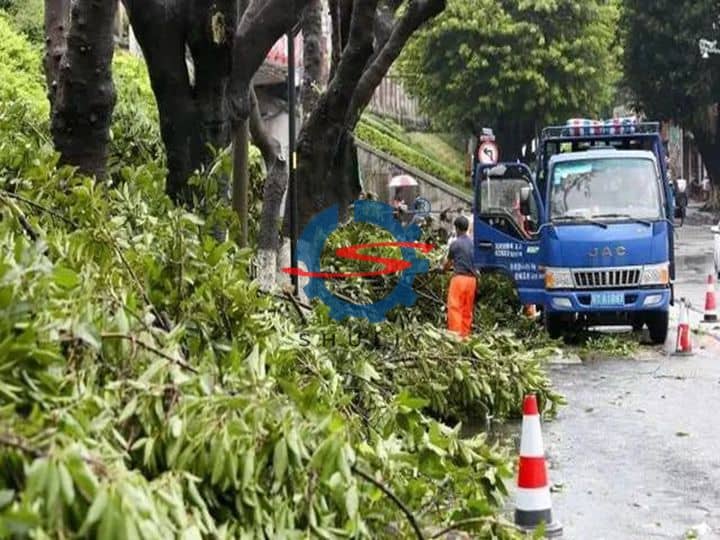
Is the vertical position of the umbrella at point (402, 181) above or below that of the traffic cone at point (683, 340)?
above

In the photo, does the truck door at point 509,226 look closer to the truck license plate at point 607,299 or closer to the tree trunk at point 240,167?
the truck license plate at point 607,299

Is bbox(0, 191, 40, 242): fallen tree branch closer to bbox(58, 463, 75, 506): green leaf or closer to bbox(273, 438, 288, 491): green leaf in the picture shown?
bbox(273, 438, 288, 491): green leaf

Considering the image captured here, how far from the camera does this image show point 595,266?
16031mm

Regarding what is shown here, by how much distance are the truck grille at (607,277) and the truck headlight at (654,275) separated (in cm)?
10

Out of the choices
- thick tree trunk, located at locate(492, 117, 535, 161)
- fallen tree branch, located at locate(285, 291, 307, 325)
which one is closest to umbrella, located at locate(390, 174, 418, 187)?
thick tree trunk, located at locate(492, 117, 535, 161)

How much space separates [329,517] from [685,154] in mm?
73700

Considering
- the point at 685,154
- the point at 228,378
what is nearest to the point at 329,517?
the point at 228,378

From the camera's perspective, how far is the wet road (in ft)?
25.3

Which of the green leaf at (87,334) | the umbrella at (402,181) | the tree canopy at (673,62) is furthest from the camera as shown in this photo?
the tree canopy at (673,62)

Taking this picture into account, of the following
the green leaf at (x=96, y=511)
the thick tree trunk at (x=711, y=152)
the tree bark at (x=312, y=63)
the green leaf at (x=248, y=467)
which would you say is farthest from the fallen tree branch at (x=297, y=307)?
the thick tree trunk at (x=711, y=152)

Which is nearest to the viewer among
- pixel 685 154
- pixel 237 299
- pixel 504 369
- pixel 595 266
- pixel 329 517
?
pixel 329 517

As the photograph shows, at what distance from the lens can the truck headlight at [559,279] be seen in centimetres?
1611

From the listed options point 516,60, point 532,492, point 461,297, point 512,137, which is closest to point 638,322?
point 461,297

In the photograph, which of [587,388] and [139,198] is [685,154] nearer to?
[587,388]
